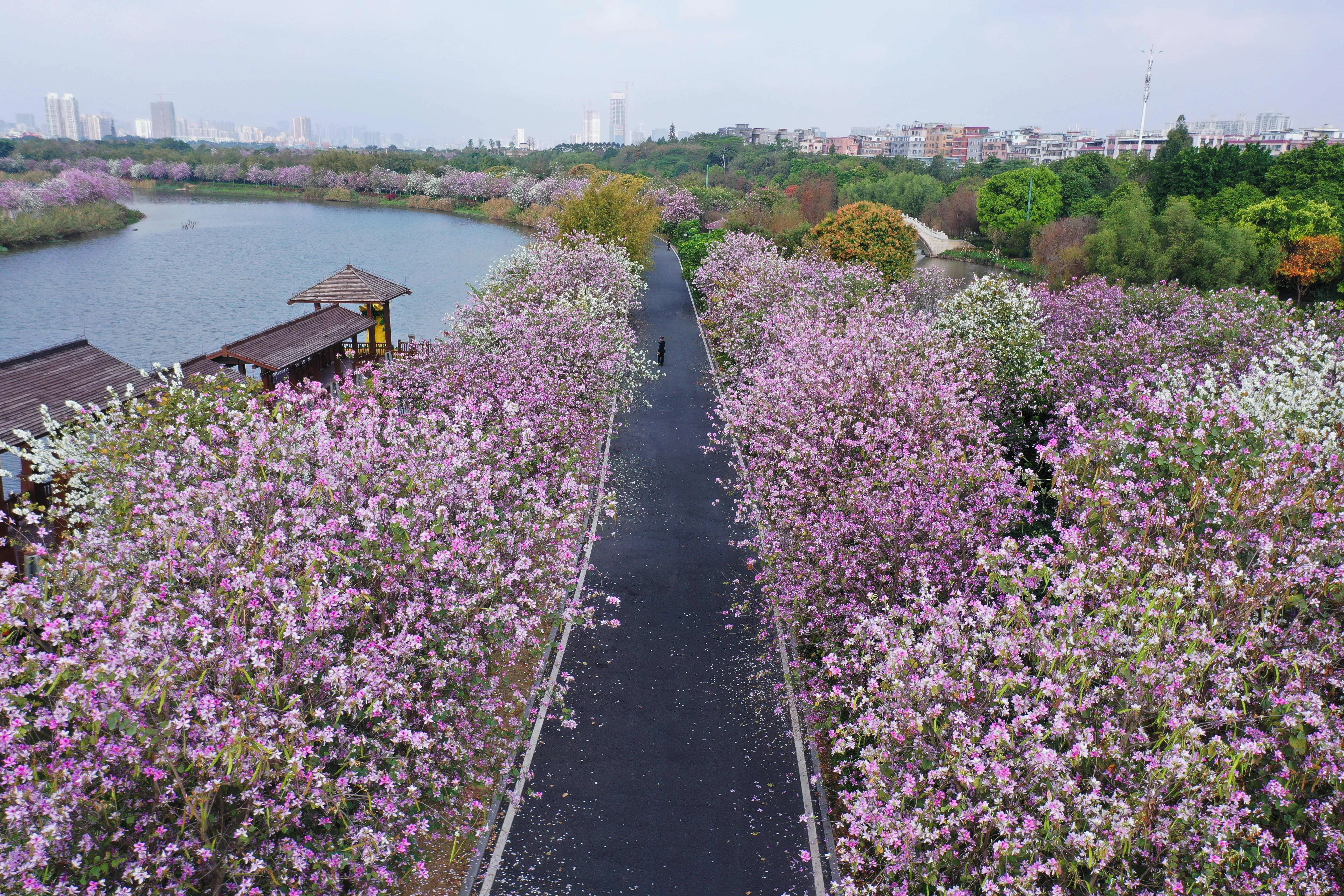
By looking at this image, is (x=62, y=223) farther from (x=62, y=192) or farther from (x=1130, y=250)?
(x=1130, y=250)

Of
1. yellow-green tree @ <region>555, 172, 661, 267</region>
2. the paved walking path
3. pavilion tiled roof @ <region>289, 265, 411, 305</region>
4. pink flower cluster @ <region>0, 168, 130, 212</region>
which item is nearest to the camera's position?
the paved walking path

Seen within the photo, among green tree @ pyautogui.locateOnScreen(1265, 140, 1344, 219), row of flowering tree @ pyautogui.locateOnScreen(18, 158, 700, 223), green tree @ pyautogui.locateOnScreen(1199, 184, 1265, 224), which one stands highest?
row of flowering tree @ pyautogui.locateOnScreen(18, 158, 700, 223)

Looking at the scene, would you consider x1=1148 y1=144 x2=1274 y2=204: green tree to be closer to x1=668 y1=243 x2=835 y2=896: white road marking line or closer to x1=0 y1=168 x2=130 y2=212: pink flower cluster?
x1=668 y1=243 x2=835 y2=896: white road marking line

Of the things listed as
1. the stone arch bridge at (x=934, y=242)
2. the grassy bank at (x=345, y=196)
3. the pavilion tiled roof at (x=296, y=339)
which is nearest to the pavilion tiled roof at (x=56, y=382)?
the pavilion tiled roof at (x=296, y=339)

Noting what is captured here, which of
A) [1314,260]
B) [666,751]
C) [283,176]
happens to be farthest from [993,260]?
[283,176]

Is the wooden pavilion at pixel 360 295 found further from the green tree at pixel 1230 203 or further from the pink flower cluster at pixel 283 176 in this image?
the pink flower cluster at pixel 283 176

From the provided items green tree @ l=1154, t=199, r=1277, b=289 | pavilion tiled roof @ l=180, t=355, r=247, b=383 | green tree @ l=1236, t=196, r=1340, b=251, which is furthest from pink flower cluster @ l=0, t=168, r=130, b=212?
green tree @ l=1236, t=196, r=1340, b=251
